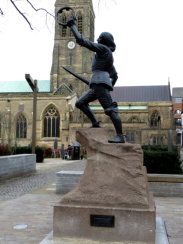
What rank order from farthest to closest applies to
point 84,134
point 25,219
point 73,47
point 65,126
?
1. point 73,47
2. point 65,126
3. point 25,219
4. point 84,134

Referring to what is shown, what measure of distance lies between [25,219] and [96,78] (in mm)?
2926

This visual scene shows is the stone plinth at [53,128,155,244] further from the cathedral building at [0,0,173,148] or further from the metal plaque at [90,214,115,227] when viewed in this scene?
the cathedral building at [0,0,173,148]

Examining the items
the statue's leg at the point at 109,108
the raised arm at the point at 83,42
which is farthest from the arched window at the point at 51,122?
the raised arm at the point at 83,42

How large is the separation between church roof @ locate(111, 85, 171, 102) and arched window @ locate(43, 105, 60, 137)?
14.7 metres

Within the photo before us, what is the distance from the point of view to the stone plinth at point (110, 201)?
12.1 ft

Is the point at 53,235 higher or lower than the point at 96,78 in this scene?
lower

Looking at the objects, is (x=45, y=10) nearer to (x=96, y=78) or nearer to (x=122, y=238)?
(x=96, y=78)

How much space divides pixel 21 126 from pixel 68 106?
870 cm

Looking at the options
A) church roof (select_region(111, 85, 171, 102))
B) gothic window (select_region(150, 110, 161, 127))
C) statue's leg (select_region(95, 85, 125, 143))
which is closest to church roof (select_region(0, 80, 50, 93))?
church roof (select_region(111, 85, 171, 102))

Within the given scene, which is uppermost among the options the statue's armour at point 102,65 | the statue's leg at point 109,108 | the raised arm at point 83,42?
the raised arm at point 83,42

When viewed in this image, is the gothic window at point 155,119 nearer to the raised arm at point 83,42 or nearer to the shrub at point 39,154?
the shrub at point 39,154

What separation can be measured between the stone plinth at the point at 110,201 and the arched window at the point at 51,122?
36498 millimetres

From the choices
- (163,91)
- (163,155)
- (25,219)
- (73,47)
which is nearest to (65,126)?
(73,47)

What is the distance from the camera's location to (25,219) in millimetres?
5156
